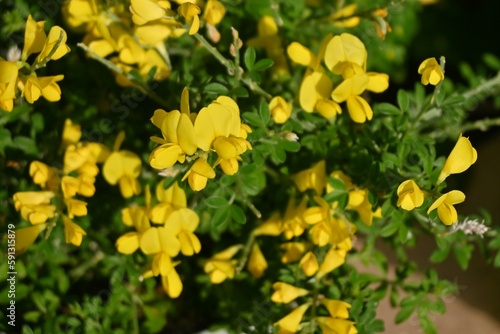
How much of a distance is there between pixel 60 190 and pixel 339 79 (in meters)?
0.36

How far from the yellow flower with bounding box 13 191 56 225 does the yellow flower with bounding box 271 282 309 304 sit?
0.28 m

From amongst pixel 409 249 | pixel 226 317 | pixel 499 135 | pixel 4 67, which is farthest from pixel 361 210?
pixel 499 135

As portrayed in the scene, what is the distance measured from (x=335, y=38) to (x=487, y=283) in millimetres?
729

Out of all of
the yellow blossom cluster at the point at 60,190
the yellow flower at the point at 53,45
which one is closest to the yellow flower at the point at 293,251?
the yellow blossom cluster at the point at 60,190

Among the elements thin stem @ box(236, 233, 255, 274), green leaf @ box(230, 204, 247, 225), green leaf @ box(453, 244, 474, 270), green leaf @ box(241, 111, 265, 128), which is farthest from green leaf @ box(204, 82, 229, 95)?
green leaf @ box(453, 244, 474, 270)

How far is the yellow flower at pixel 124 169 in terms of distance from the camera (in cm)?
79

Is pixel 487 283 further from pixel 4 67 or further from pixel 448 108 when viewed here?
pixel 4 67

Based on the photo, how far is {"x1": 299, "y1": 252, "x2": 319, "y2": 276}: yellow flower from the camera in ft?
2.43

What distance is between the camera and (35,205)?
0.75m

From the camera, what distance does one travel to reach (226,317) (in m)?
0.92

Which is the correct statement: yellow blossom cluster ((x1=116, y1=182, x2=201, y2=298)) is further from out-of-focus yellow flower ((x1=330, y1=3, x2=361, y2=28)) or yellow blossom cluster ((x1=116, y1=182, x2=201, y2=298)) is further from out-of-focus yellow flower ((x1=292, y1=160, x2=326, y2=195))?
out-of-focus yellow flower ((x1=330, y1=3, x2=361, y2=28))

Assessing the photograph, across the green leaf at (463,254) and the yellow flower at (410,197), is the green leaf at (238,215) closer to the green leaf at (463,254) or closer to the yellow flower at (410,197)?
the yellow flower at (410,197)

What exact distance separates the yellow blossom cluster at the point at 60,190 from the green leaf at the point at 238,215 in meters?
0.17

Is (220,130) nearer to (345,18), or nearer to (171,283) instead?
(171,283)
